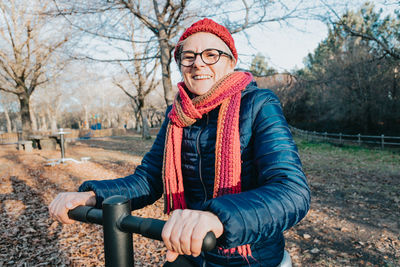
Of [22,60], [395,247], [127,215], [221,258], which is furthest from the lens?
[22,60]

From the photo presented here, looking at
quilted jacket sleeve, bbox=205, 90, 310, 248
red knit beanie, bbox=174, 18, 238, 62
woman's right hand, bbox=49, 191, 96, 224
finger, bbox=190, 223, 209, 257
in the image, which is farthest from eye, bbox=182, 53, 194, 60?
finger, bbox=190, 223, 209, 257

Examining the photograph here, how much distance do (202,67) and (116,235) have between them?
1.00 metres

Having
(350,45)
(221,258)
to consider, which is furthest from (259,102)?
(350,45)

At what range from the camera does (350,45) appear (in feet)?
65.7

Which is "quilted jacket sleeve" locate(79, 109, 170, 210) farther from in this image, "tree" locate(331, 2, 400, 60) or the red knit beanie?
"tree" locate(331, 2, 400, 60)

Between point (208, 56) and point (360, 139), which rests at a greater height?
point (208, 56)

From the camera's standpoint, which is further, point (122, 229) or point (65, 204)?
point (65, 204)

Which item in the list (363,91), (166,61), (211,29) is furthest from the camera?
(363,91)

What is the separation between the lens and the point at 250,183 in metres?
1.36

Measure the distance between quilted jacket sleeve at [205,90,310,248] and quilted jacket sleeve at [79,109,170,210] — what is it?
0.71 meters

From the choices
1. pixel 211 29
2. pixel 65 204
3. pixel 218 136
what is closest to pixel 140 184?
pixel 65 204

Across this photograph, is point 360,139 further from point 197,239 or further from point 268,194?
point 197,239

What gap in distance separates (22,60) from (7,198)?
11.3 metres

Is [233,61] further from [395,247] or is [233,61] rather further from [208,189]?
[395,247]
